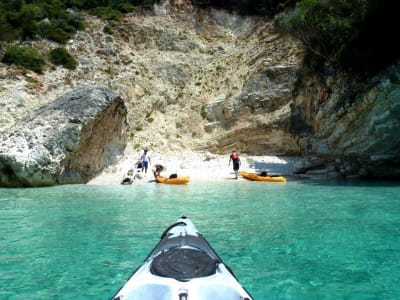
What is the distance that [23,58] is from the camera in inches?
1095

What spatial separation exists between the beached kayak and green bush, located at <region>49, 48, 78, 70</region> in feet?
94.7

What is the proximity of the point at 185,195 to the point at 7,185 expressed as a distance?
8.34 m

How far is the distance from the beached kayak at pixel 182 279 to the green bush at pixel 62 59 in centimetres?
2888

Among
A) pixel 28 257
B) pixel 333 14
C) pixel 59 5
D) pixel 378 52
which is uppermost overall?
pixel 59 5

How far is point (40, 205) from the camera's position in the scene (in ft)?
37.4

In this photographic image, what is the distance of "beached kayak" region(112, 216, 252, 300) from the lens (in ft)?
9.91

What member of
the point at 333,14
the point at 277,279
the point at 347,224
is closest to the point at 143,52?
the point at 333,14

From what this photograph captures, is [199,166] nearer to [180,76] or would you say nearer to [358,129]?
[358,129]

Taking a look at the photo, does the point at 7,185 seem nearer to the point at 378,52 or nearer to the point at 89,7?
the point at 378,52

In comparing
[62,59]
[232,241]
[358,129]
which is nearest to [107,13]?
[62,59]

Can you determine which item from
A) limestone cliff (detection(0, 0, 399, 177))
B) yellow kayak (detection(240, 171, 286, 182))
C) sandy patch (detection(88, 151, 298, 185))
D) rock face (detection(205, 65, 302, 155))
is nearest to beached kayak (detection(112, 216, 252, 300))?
yellow kayak (detection(240, 171, 286, 182))

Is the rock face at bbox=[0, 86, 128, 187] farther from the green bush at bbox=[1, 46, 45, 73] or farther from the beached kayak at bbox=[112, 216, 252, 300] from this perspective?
the beached kayak at bbox=[112, 216, 252, 300]

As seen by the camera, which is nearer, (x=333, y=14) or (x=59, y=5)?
(x=333, y=14)

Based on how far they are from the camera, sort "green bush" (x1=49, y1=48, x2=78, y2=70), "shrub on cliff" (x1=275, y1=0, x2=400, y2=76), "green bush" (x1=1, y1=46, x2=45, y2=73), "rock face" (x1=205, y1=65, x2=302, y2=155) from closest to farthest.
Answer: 1. "shrub on cliff" (x1=275, y1=0, x2=400, y2=76)
2. "rock face" (x1=205, y1=65, x2=302, y2=155)
3. "green bush" (x1=1, y1=46, x2=45, y2=73)
4. "green bush" (x1=49, y1=48, x2=78, y2=70)
